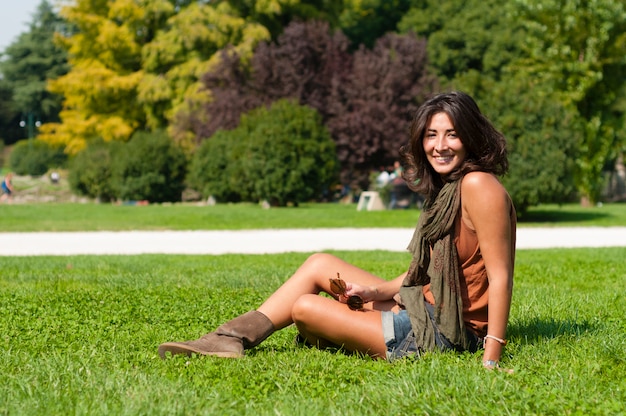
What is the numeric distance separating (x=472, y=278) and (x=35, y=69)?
7674 cm

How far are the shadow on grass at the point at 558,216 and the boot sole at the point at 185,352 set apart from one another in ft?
57.7

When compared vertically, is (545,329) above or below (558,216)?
above

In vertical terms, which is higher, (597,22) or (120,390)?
(597,22)

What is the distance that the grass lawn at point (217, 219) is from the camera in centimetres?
1816

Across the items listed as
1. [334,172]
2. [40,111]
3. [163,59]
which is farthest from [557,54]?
[40,111]

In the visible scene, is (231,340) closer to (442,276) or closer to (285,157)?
(442,276)

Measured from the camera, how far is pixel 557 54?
94.2 feet

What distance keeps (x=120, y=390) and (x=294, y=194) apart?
2018 cm

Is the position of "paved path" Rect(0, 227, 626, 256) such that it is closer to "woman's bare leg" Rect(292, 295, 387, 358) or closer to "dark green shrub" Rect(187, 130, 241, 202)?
"woman's bare leg" Rect(292, 295, 387, 358)

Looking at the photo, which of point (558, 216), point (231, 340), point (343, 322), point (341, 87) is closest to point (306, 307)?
point (343, 322)

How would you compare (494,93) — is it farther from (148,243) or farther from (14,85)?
(14,85)

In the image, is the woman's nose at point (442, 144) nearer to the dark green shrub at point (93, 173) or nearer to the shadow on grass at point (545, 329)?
the shadow on grass at point (545, 329)

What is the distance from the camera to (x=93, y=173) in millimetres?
31297

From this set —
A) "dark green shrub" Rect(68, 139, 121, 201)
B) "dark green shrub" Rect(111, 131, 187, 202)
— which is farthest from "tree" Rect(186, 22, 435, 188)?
"dark green shrub" Rect(68, 139, 121, 201)
